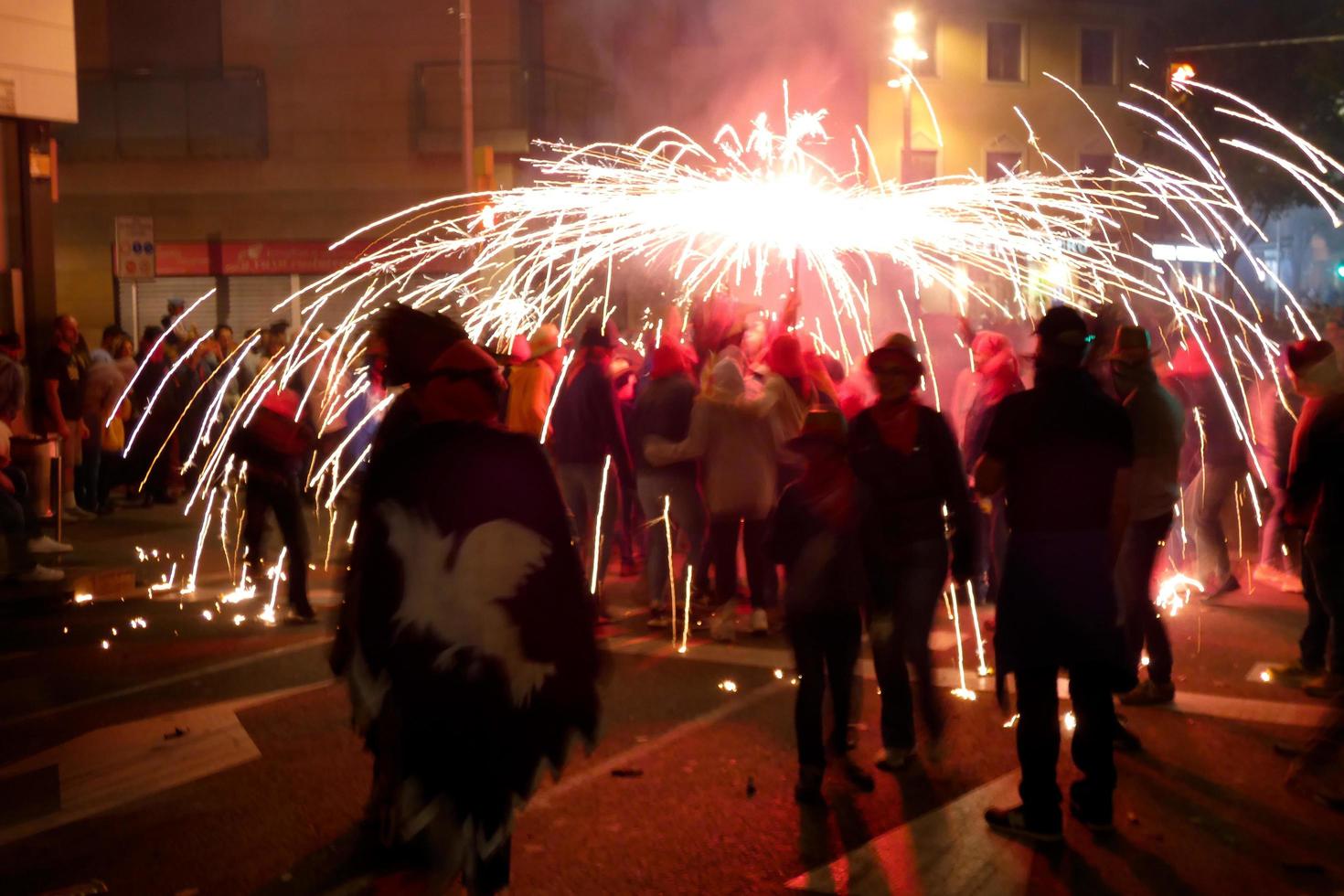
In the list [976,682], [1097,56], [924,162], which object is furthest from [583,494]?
[1097,56]

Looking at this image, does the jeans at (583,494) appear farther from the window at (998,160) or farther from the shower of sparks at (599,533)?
the window at (998,160)

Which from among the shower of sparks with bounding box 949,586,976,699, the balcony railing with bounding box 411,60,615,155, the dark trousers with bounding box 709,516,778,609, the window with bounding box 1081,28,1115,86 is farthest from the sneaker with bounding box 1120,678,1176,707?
the window with bounding box 1081,28,1115,86

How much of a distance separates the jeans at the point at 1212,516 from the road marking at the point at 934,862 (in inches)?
192

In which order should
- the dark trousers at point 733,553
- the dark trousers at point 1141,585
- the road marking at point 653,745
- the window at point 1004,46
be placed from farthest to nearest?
the window at point 1004,46 → the dark trousers at point 733,553 → the dark trousers at point 1141,585 → the road marking at point 653,745

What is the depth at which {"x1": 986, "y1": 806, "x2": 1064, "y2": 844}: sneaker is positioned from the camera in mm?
5215

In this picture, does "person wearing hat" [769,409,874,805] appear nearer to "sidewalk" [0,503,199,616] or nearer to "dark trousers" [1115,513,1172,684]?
"dark trousers" [1115,513,1172,684]

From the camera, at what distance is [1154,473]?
6605 mm

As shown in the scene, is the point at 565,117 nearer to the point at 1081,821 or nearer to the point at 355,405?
the point at 355,405

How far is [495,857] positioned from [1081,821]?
8.67 ft

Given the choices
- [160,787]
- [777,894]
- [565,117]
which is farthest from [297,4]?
[777,894]

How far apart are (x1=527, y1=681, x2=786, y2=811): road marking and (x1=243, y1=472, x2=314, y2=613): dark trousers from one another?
3.31 meters

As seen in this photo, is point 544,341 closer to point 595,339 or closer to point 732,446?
point 595,339

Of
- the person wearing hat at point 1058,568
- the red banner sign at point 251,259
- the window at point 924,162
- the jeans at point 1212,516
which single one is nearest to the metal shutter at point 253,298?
the red banner sign at point 251,259

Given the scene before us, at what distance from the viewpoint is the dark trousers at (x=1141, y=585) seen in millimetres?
6680
